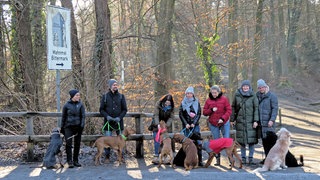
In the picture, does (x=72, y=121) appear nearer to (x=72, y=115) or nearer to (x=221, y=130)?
(x=72, y=115)

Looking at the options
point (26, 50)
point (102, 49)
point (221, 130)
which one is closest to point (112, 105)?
point (221, 130)

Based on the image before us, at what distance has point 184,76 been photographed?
24406mm

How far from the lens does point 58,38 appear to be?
9148mm

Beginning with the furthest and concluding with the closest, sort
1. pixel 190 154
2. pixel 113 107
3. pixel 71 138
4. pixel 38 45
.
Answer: pixel 38 45, pixel 113 107, pixel 71 138, pixel 190 154

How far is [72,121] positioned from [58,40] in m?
1.98

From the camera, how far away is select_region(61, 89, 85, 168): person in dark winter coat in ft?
27.5

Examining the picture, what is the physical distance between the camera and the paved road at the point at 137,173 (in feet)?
24.3

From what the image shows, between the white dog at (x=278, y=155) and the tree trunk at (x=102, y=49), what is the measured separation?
5.16m

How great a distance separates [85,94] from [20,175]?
3880 millimetres

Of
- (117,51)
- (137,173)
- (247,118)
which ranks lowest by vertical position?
(137,173)

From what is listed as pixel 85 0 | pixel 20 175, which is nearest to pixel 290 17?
pixel 85 0

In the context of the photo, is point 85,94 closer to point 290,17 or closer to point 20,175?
point 20,175

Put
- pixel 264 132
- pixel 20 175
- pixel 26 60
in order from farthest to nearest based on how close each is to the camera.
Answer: pixel 26 60
pixel 264 132
pixel 20 175

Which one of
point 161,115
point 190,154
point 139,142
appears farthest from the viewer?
point 139,142
